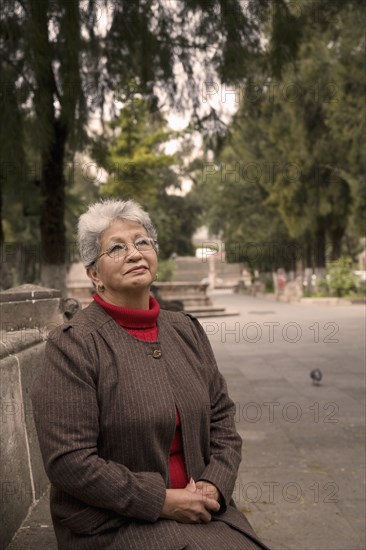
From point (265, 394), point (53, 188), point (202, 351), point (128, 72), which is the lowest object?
point (265, 394)

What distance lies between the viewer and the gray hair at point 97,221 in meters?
2.08

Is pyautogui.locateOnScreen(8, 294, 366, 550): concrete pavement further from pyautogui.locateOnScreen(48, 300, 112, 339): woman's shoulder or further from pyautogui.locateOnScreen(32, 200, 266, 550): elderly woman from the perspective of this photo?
pyautogui.locateOnScreen(48, 300, 112, 339): woman's shoulder

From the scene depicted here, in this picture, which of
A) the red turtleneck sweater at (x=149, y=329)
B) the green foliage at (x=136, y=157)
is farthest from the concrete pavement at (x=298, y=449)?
the green foliage at (x=136, y=157)

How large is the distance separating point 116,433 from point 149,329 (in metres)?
0.37

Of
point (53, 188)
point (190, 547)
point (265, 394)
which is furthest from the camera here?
point (53, 188)

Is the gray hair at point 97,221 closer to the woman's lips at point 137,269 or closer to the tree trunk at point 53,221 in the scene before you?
the woman's lips at point 137,269

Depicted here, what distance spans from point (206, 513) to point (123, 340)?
565mm

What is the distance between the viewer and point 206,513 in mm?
1817

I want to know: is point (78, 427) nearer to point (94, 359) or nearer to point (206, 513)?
point (94, 359)

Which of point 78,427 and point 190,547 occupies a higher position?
point 78,427

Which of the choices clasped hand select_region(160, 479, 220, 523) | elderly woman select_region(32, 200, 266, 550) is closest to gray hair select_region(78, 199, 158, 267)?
elderly woman select_region(32, 200, 266, 550)

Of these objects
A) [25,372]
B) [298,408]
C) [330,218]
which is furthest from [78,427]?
[330,218]

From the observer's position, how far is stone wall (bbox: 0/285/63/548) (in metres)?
2.42

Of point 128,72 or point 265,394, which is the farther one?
point 128,72
